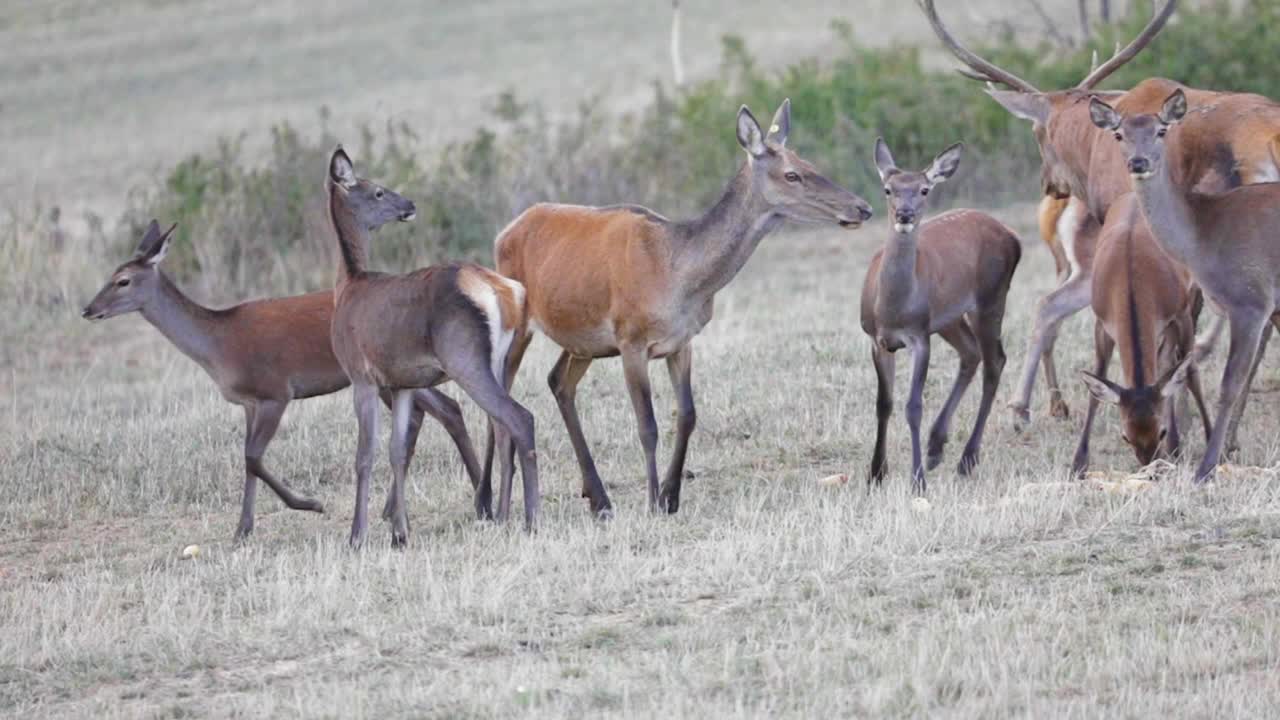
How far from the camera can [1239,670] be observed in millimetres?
7621

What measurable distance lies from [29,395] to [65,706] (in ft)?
31.5

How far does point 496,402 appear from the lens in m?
10.7

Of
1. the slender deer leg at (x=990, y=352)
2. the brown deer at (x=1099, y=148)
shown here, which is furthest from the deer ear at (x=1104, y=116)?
the slender deer leg at (x=990, y=352)

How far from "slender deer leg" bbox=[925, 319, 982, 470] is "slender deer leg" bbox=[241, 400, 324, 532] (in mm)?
3616

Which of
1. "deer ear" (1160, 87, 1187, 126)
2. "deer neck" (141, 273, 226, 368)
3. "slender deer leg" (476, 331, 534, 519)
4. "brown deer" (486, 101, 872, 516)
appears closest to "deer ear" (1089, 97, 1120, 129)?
"deer ear" (1160, 87, 1187, 126)

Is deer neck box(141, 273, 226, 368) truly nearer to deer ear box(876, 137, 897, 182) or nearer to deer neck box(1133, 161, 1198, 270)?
deer ear box(876, 137, 897, 182)

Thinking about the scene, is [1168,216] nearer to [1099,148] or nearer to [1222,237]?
[1222,237]

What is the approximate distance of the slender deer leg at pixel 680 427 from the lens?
37.4ft

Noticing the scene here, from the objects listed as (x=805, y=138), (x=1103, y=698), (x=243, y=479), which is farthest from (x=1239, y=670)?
(x=805, y=138)

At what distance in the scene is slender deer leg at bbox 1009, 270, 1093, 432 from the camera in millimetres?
13500

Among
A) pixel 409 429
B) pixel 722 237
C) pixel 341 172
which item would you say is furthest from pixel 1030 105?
pixel 409 429

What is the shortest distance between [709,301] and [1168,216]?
2551 mm

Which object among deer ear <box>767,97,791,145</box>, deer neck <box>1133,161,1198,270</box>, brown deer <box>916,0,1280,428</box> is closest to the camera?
deer neck <box>1133,161,1198,270</box>

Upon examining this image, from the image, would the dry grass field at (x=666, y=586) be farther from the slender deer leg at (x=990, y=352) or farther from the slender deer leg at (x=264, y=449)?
the slender deer leg at (x=990, y=352)
